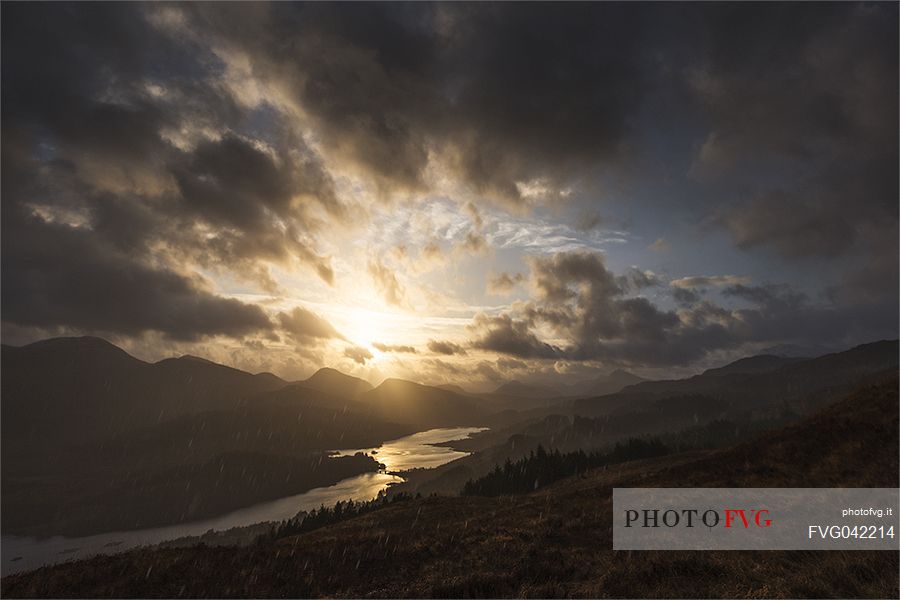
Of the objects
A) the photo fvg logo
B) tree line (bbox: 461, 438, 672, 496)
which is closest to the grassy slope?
the photo fvg logo

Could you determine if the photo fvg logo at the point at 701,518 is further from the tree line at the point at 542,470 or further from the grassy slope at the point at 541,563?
the tree line at the point at 542,470

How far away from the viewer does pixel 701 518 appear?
24109 mm

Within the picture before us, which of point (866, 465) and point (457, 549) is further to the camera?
point (866, 465)

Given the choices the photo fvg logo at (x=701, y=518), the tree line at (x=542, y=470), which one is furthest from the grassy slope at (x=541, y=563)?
the tree line at (x=542, y=470)

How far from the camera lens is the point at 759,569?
583 inches

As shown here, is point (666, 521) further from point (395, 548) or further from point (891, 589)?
point (395, 548)

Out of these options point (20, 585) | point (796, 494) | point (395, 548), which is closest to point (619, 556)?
point (395, 548)

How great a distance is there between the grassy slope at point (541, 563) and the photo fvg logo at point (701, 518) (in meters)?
2.29

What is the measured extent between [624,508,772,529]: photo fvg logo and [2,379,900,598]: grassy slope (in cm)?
229

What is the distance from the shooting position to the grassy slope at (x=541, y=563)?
46.4 ft

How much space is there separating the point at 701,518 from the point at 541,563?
12.6m

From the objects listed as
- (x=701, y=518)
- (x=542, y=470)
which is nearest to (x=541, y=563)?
(x=701, y=518)

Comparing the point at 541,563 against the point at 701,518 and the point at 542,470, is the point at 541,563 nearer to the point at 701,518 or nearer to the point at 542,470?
the point at 701,518

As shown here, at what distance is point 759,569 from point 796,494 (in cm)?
1582
